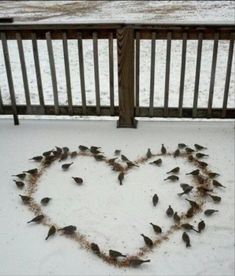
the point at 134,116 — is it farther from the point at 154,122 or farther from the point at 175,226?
the point at 175,226

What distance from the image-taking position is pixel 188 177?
323 cm

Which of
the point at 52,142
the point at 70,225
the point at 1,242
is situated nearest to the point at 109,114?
the point at 52,142

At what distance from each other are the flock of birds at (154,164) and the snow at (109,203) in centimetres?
5

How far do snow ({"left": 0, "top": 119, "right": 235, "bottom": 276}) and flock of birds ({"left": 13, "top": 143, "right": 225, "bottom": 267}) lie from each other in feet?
0.16

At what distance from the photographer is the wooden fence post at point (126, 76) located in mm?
3652

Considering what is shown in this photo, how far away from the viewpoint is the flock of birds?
2638mm

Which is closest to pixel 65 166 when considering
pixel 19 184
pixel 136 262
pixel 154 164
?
pixel 19 184

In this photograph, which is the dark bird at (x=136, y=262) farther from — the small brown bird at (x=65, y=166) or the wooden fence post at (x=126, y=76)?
the wooden fence post at (x=126, y=76)

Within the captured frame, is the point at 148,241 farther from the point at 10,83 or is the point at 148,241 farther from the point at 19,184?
the point at 10,83

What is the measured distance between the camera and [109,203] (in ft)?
9.71

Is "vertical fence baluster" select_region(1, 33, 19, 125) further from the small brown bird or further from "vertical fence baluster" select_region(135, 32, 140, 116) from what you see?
"vertical fence baluster" select_region(135, 32, 140, 116)

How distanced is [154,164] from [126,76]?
972 mm

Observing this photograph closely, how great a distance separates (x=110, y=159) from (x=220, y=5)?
11.2 m

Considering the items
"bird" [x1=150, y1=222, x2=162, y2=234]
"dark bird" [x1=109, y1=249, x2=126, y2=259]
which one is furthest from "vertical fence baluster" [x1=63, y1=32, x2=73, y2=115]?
"dark bird" [x1=109, y1=249, x2=126, y2=259]
